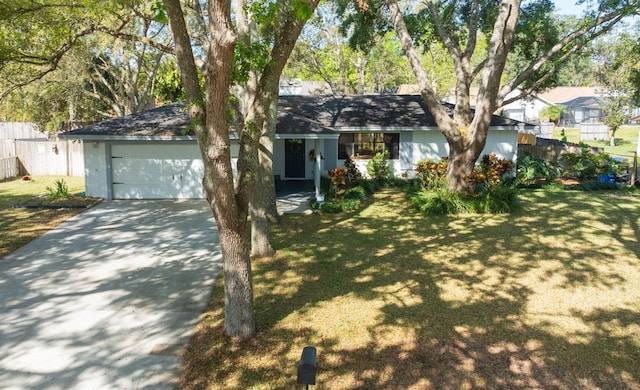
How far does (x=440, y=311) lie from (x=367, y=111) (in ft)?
46.5

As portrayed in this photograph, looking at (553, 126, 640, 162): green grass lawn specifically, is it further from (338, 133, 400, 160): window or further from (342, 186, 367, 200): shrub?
(342, 186, 367, 200): shrub

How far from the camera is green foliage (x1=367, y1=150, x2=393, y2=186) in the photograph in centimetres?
1844

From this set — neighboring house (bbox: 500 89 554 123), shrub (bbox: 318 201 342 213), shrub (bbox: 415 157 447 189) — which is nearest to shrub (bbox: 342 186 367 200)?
shrub (bbox: 318 201 342 213)

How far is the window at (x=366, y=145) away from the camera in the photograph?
64.7 ft

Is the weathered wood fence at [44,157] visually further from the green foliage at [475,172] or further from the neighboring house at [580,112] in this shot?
the neighboring house at [580,112]

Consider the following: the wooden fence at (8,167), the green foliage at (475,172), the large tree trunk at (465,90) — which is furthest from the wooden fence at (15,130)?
the large tree trunk at (465,90)

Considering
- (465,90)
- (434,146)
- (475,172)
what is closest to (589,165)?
(434,146)

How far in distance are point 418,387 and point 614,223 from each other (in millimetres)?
9678

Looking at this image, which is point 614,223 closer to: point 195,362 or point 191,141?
point 195,362

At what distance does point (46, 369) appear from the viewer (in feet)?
18.2

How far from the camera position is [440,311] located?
703cm

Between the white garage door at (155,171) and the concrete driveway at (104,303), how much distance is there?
11.8 ft

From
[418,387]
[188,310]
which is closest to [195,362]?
[188,310]

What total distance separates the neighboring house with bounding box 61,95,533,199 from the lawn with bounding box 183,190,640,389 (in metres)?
5.70
